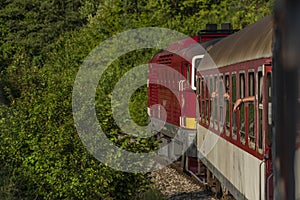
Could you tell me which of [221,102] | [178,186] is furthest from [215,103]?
[178,186]

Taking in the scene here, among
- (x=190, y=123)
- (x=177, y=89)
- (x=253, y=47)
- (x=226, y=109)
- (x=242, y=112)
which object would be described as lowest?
(x=190, y=123)

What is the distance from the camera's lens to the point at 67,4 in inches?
2805

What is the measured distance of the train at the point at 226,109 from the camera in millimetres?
6020

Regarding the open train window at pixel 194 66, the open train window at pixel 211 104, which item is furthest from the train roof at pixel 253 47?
the open train window at pixel 194 66

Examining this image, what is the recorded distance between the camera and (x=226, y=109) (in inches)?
360

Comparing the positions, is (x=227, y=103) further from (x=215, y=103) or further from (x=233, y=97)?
(x=215, y=103)

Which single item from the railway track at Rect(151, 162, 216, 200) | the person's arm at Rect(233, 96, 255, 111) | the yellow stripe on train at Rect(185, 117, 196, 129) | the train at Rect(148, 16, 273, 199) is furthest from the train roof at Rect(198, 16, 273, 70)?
the yellow stripe on train at Rect(185, 117, 196, 129)

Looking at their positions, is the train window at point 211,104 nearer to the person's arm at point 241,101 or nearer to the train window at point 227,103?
the train window at point 227,103

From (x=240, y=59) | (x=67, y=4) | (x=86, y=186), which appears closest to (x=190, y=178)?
(x=86, y=186)

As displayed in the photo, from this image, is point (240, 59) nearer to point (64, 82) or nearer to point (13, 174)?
point (64, 82)

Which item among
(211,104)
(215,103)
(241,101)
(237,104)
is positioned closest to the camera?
(241,101)

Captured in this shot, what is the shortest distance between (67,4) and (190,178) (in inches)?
2241

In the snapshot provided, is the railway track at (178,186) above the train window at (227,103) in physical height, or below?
below

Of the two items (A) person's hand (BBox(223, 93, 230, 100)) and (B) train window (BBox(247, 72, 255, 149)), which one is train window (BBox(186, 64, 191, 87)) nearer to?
→ (A) person's hand (BBox(223, 93, 230, 100))
